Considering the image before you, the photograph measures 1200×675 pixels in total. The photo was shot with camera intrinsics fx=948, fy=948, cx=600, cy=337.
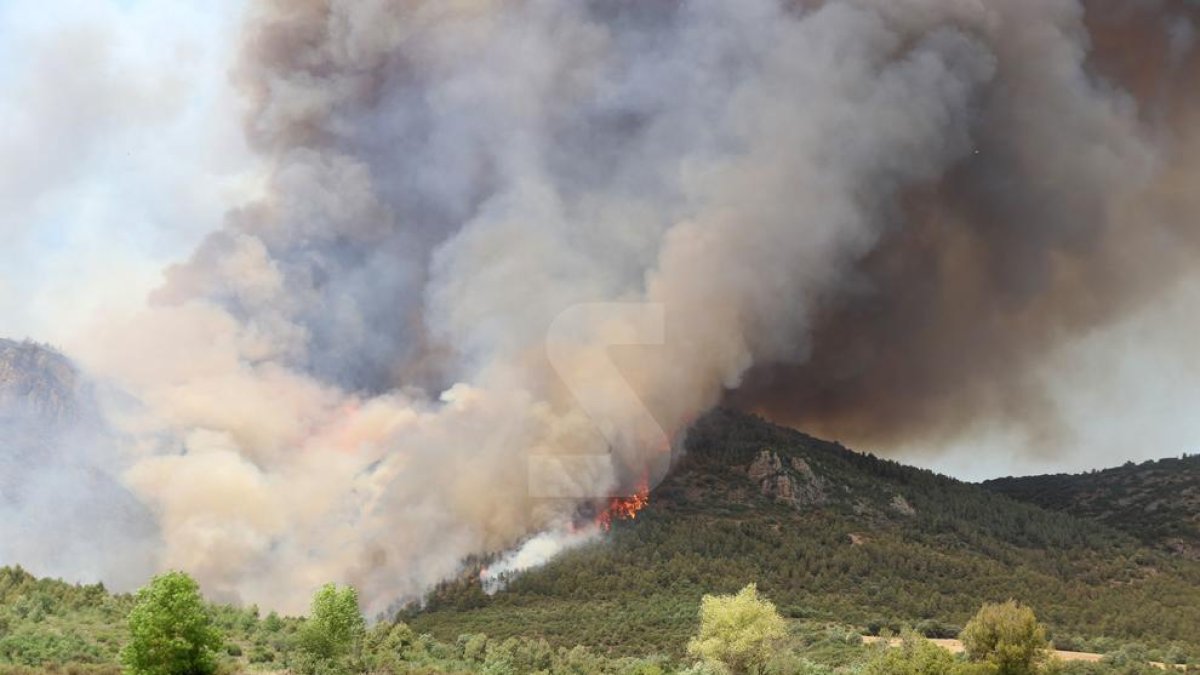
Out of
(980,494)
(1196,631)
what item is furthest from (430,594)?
(980,494)

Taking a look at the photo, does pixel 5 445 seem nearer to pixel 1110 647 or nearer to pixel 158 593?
pixel 158 593

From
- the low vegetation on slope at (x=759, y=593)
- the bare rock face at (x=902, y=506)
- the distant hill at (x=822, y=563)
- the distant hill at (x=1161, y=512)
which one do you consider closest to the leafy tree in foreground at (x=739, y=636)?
the low vegetation on slope at (x=759, y=593)

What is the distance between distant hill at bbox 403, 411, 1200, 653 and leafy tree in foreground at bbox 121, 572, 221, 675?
169ft

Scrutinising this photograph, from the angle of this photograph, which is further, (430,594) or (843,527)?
(843,527)

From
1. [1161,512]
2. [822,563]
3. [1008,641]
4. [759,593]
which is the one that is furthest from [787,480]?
[1008,641]

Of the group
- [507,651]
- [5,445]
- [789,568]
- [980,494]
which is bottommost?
[507,651]

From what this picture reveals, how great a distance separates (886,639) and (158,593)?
72.8 m

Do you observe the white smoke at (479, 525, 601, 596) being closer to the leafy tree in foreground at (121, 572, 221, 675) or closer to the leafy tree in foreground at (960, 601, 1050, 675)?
the leafy tree in foreground at (960, 601, 1050, 675)

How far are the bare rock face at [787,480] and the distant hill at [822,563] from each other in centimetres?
29

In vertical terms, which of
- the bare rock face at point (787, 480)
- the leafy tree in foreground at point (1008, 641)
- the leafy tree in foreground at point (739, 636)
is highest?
the bare rock face at point (787, 480)

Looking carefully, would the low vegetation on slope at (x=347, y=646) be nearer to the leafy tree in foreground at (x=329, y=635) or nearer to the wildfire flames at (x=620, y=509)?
the leafy tree in foreground at (x=329, y=635)

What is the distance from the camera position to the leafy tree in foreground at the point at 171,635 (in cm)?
4691

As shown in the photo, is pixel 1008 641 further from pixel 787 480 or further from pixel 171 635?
pixel 787 480

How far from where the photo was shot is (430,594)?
12144 centimetres
